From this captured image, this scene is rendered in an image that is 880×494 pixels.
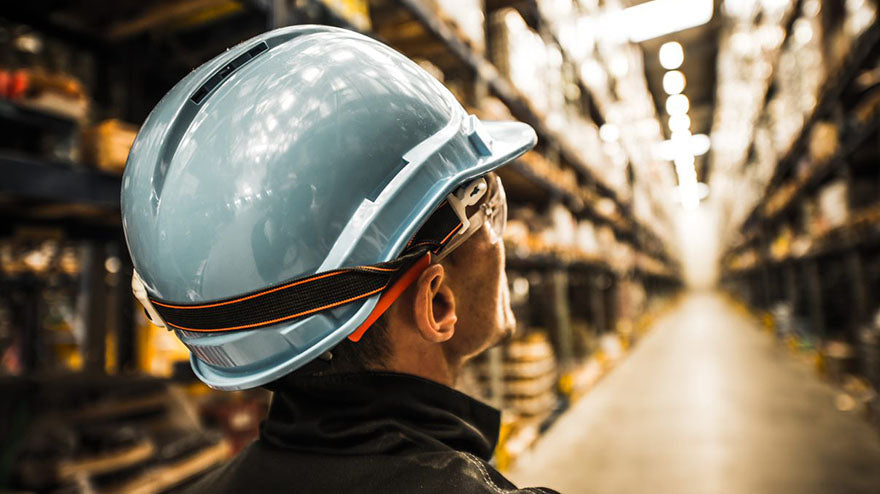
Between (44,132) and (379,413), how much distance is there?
6.05 ft

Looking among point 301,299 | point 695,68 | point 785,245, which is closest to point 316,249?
point 301,299

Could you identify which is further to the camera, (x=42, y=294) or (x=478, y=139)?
(x=42, y=294)

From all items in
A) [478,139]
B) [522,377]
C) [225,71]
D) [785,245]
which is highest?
[225,71]

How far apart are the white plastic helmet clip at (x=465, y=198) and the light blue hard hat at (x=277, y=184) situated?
0.11ft

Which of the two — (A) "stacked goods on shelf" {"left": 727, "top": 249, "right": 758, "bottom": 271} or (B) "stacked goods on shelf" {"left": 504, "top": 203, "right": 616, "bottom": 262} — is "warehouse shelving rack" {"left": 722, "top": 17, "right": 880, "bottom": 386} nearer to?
(A) "stacked goods on shelf" {"left": 727, "top": 249, "right": 758, "bottom": 271}

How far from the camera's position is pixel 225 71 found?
0.83 meters

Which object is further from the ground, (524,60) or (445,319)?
(524,60)

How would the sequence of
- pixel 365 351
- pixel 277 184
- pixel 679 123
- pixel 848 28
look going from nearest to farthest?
1. pixel 277 184
2. pixel 365 351
3. pixel 848 28
4. pixel 679 123

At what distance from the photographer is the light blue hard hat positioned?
28.3 inches

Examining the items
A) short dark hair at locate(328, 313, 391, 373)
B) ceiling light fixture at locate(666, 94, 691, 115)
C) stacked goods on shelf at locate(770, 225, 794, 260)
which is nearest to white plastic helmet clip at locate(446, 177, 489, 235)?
short dark hair at locate(328, 313, 391, 373)

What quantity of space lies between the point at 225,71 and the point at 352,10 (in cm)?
133

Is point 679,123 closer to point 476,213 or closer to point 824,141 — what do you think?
point 824,141

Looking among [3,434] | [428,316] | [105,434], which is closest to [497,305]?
[428,316]

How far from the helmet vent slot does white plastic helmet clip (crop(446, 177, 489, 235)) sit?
1.38 feet
